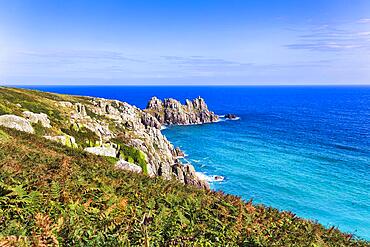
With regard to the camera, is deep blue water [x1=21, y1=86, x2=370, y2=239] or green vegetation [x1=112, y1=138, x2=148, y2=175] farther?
deep blue water [x1=21, y1=86, x2=370, y2=239]

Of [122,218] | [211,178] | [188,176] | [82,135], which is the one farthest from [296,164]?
[122,218]

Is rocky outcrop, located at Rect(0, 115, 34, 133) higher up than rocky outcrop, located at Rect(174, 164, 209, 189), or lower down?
higher up

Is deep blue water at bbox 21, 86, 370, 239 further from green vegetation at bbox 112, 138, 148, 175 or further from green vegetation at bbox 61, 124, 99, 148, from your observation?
green vegetation at bbox 61, 124, 99, 148

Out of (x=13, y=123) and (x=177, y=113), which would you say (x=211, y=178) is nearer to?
(x=13, y=123)

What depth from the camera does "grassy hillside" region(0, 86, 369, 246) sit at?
671cm

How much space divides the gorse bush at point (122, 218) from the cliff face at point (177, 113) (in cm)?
12440

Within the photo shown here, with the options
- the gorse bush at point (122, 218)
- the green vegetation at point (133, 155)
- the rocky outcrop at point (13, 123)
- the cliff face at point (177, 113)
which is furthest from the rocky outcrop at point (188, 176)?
the cliff face at point (177, 113)

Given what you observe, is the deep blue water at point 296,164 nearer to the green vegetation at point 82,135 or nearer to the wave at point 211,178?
the wave at point 211,178

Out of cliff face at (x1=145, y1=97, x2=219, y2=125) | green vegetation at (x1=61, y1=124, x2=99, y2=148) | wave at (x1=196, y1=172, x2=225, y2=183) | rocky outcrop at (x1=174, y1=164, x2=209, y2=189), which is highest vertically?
green vegetation at (x1=61, y1=124, x2=99, y2=148)

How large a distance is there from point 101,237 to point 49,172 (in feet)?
19.6

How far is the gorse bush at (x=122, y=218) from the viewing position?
22.0ft

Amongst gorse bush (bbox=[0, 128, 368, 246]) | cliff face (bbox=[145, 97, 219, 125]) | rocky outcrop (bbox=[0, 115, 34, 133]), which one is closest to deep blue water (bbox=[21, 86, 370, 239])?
gorse bush (bbox=[0, 128, 368, 246])

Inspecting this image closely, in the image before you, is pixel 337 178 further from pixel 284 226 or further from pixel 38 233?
pixel 38 233

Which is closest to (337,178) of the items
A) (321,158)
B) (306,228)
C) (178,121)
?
(321,158)
